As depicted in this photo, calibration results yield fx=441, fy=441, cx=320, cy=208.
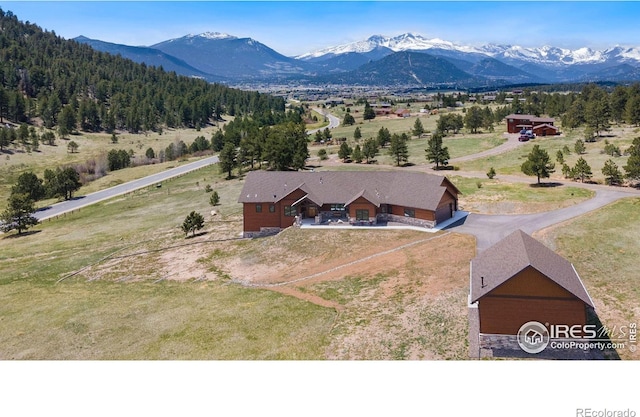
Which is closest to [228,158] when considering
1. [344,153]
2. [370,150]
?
[344,153]

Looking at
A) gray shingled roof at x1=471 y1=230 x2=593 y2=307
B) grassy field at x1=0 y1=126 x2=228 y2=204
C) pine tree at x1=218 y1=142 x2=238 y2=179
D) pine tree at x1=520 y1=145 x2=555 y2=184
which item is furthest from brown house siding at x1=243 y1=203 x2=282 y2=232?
grassy field at x1=0 y1=126 x2=228 y2=204

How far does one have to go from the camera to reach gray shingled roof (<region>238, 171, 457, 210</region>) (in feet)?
178

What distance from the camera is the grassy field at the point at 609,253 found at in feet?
99.9

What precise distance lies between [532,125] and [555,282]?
111364 millimetres

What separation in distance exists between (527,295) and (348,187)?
32.9 meters

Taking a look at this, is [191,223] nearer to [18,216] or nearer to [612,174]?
[18,216]

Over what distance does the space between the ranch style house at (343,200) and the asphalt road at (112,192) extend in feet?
144

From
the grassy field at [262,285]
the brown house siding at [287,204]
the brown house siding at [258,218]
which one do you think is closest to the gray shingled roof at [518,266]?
the grassy field at [262,285]

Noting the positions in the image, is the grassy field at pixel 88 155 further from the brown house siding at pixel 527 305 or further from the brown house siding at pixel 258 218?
the brown house siding at pixel 527 305

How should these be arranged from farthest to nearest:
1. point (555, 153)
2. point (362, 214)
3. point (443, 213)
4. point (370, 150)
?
point (370, 150) → point (555, 153) → point (362, 214) → point (443, 213)

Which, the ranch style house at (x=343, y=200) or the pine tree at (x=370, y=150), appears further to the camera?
the pine tree at (x=370, y=150)

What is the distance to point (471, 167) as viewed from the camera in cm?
8975

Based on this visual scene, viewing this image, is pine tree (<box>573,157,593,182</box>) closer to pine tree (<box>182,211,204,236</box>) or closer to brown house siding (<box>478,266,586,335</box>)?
brown house siding (<box>478,266,586,335</box>)

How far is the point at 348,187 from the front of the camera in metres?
57.3
